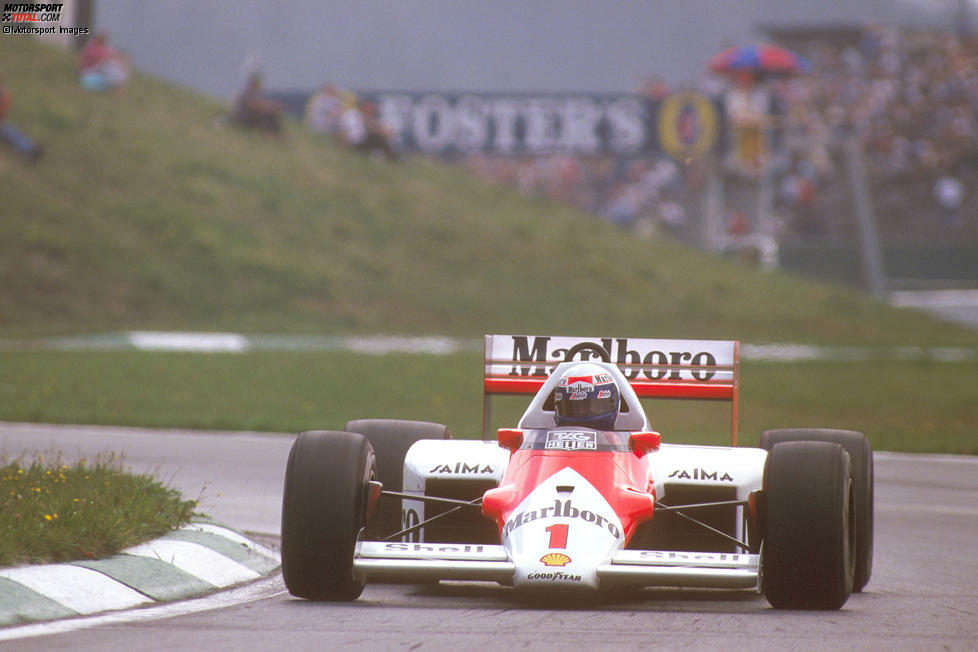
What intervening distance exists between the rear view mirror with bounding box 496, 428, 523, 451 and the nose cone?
538mm

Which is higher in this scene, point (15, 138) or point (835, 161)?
point (835, 161)

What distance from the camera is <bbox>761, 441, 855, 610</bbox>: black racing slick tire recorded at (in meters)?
6.94

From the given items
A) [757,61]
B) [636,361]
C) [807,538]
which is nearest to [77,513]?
[636,361]

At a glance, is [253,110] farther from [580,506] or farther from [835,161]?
[580,506]

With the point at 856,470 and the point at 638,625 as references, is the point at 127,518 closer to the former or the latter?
the point at 638,625

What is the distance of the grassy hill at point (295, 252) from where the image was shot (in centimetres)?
3434

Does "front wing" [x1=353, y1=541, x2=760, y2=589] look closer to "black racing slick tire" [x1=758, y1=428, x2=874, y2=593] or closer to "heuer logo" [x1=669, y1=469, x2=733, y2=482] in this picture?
"heuer logo" [x1=669, y1=469, x2=733, y2=482]

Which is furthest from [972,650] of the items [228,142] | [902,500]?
[228,142]

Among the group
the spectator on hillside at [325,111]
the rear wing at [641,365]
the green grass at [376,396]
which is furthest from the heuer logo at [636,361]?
the spectator on hillside at [325,111]

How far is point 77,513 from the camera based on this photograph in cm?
757

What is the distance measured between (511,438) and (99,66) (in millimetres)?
36005

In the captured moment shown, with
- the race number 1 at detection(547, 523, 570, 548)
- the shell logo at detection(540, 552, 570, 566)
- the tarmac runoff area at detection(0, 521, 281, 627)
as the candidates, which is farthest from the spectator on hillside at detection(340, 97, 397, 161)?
the shell logo at detection(540, 552, 570, 566)

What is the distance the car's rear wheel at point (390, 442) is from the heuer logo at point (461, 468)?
1.23 ft

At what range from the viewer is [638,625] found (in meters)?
6.52
